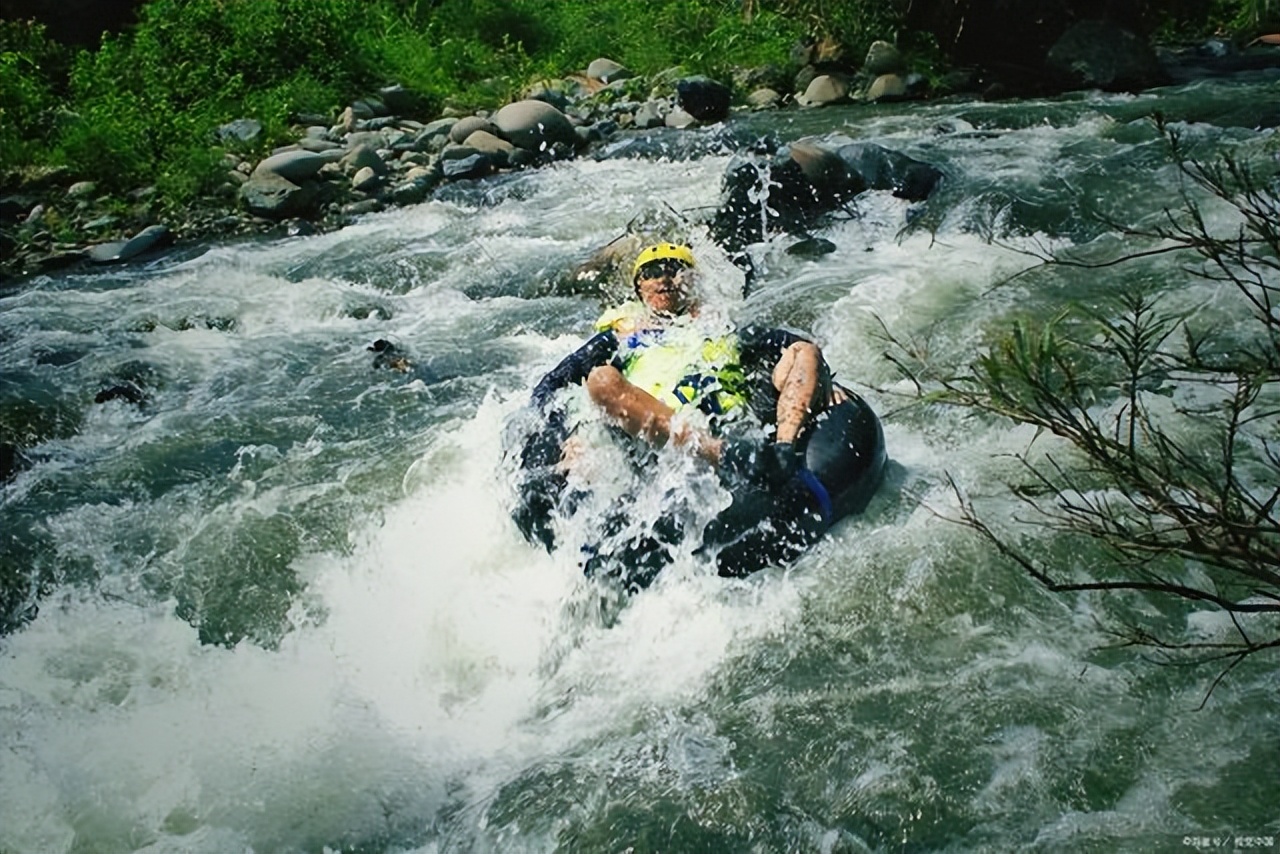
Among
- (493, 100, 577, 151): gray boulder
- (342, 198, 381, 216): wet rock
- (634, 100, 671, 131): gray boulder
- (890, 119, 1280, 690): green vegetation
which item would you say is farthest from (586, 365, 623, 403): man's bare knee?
(634, 100, 671, 131): gray boulder

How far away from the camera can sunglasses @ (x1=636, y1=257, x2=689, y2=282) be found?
5.18 metres

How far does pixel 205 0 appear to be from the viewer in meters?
14.3

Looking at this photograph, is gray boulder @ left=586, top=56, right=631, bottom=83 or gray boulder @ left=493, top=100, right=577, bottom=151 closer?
gray boulder @ left=493, top=100, right=577, bottom=151

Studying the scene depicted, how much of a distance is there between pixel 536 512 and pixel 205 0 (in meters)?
13.0

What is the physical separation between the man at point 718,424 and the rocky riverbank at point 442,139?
613cm

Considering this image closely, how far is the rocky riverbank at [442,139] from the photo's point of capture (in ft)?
33.7

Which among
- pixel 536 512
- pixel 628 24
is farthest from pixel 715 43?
pixel 536 512

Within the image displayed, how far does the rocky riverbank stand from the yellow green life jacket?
242 inches

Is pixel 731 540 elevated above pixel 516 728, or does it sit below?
above

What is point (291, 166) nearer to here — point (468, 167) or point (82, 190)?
point (468, 167)

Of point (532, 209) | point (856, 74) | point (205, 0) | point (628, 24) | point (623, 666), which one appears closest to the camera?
point (623, 666)

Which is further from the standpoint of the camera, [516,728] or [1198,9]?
[1198,9]

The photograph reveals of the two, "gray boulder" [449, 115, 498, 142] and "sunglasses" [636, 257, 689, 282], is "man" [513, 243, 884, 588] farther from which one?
"gray boulder" [449, 115, 498, 142]

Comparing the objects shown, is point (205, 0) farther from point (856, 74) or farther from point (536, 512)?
point (536, 512)
